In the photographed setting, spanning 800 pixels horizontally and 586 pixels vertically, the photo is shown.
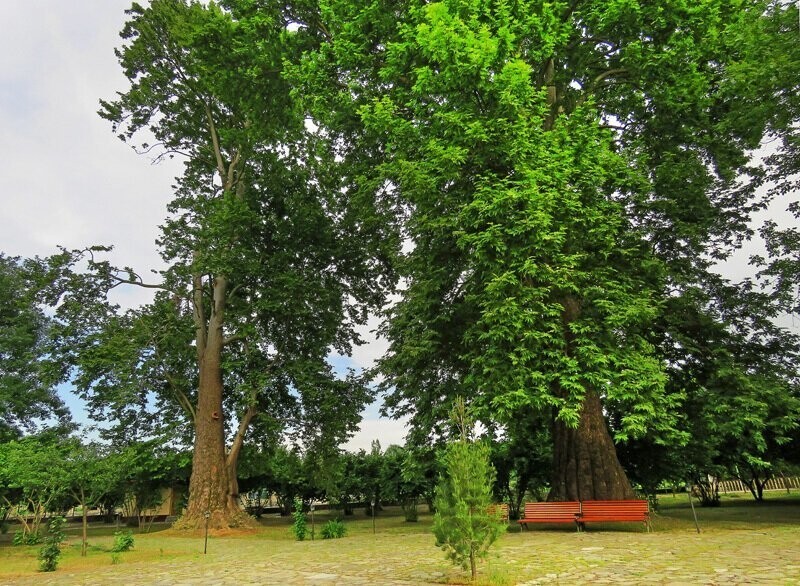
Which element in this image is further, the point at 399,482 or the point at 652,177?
the point at 399,482

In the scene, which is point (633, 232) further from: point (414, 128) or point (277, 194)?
point (277, 194)

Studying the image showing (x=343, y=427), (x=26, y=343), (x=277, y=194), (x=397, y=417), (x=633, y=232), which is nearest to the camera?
(x=633, y=232)

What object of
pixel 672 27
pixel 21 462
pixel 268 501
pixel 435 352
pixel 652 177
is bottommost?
pixel 268 501

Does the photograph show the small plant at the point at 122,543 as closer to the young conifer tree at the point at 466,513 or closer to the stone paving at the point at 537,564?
the stone paving at the point at 537,564

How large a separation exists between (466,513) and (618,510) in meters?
6.79

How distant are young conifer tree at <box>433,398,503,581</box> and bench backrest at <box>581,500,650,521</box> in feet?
19.8

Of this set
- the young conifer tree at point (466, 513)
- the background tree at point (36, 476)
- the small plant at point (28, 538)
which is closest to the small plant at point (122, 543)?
the background tree at point (36, 476)

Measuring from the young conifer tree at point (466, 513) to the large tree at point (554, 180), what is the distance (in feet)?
13.7

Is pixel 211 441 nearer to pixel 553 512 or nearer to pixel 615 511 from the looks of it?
pixel 553 512

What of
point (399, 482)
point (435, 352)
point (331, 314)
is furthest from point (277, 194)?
point (399, 482)

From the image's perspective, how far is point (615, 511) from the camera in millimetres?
11750

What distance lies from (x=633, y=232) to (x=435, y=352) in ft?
19.9

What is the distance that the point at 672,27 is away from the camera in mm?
13156

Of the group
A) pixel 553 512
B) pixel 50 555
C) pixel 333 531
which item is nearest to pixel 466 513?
pixel 553 512
